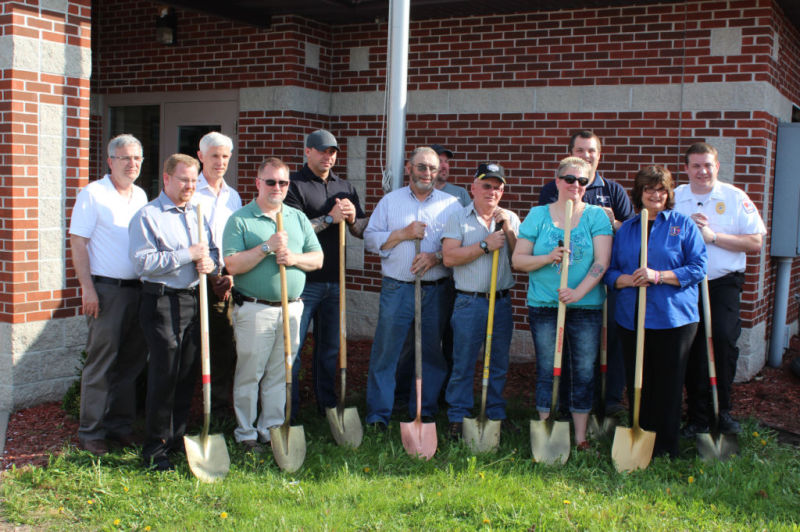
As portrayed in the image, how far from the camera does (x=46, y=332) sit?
6.11 meters

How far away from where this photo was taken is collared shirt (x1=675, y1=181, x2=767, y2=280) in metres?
5.36

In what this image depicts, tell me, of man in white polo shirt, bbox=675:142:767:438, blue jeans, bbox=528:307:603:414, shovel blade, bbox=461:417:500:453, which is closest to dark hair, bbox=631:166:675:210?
man in white polo shirt, bbox=675:142:767:438

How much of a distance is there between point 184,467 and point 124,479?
359 millimetres

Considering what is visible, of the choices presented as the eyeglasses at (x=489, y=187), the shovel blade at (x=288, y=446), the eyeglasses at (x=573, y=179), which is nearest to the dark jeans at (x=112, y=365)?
the shovel blade at (x=288, y=446)

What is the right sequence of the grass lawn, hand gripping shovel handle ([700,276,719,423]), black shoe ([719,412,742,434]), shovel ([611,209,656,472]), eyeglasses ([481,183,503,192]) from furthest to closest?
1. black shoe ([719,412,742,434])
2. eyeglasses ([481,183,503,192])
3. hand gripping shovel handle ([700,276,719,423])
4. shovel ([611,209,656,472])
5. the grass lawn

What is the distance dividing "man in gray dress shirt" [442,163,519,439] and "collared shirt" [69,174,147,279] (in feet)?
6.93

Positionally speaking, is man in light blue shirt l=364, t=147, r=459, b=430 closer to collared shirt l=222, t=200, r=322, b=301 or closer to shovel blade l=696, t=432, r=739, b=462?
collared shirt l=222, t=200, r=322, b=301

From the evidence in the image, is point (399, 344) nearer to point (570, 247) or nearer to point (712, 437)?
point (570, 247)

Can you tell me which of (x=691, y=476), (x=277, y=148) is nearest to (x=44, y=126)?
(x=277, y=148)

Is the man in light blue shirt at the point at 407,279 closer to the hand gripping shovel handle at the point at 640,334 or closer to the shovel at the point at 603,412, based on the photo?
the shovel at the point at 603,412

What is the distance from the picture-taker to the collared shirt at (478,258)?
5.35m

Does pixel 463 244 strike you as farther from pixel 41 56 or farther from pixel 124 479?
pixel 41 56

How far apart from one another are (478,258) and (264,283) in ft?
4.82

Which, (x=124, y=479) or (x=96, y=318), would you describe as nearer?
(x=124, y=479)
